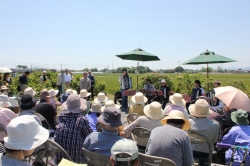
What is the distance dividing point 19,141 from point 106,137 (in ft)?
3.27

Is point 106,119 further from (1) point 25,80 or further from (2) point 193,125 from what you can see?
(1) point 25,80

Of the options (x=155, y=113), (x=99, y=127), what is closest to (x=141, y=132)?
(x=155, y=113)

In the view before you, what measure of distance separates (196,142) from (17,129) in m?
2.52

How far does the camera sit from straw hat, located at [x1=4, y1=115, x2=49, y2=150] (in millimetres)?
1958

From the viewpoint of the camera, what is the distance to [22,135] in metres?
2.00

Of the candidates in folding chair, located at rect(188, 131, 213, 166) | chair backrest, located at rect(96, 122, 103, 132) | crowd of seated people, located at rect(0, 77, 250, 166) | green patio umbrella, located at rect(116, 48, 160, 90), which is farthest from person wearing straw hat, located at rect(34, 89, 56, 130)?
green patio umbrella, located at rect(116, 48, 160, 90)

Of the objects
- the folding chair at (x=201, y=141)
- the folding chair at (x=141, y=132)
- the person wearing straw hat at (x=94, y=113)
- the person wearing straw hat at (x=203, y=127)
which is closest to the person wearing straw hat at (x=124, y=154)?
the folding chair at (x=141, y=132)

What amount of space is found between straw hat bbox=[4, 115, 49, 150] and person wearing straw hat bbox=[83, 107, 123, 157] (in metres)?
0.69

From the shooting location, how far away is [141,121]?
12.5 ft

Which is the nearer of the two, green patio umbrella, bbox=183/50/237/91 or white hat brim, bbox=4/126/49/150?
white hat brim, bbox=4/126/49/150

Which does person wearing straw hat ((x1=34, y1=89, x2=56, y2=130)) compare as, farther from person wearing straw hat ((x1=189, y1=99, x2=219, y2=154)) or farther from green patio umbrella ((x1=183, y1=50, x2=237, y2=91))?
green patio umbrella ((x1=183, y1=50, x2=237, y2=91))

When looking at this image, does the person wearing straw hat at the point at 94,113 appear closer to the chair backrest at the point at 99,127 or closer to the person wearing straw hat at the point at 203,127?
the chair backrest at the point at 99,127

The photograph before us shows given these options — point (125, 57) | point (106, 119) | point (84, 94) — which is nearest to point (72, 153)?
point (106, 119)

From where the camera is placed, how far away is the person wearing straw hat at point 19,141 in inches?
76.4
